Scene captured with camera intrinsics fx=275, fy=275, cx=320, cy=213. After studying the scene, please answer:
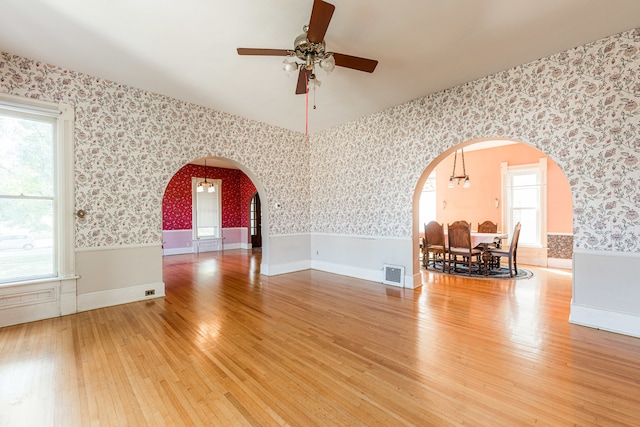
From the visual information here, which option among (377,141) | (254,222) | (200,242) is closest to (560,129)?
(377,141)

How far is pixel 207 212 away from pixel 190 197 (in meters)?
0.76

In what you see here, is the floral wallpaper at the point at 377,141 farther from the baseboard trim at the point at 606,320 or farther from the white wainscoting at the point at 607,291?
the baseboard trim at the point at 606,320

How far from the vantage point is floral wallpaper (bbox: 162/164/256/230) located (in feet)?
29.4

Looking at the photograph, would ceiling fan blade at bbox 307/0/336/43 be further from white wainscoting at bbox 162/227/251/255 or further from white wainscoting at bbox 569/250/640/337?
white wainscoting at bbox 162/227/251/255

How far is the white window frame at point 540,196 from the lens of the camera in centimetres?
666

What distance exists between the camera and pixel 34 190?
3428 mm

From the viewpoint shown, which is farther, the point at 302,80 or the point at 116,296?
the point at 116,296

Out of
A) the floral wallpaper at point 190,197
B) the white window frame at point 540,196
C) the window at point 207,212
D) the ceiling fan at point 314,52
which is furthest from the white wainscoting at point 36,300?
the white window frame at point 540,196

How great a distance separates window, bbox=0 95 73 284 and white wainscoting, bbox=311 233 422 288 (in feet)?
13.8

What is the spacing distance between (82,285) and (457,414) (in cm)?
448

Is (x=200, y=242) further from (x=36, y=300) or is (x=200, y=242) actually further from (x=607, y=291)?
(x=607, y=291)

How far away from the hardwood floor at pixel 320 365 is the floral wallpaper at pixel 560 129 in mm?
1330

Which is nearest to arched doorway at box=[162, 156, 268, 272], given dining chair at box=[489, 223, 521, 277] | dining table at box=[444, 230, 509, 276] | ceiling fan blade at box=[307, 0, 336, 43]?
dining table at box=[444, 230, 509, 276]

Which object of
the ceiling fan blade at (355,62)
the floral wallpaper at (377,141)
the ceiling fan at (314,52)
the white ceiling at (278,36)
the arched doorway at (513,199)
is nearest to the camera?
the ceiling fan at (314,52)
